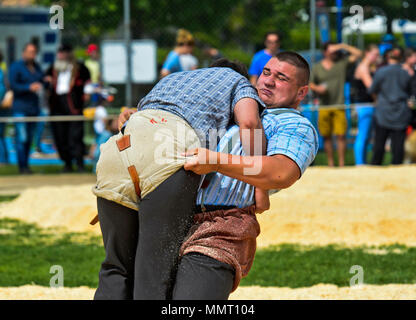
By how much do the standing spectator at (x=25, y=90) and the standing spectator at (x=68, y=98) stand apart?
0.90 feet

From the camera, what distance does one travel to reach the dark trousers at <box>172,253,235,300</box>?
3.15 metres

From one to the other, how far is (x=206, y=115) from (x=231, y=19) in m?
26.0

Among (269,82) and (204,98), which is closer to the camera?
(204,98)

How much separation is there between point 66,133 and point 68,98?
2.16 feet

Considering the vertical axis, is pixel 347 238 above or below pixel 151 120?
below

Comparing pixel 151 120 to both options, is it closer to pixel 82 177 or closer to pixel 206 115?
pixel 206 115

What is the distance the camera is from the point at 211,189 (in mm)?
3312

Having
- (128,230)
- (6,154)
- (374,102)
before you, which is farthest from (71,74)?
(128,230)

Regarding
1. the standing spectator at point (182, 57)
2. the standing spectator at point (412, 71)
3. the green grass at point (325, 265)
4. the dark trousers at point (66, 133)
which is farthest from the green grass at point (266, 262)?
the standing spectator at point (412, 71)

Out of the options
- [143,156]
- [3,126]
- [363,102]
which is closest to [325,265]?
[143,156]

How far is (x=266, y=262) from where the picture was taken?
687cm

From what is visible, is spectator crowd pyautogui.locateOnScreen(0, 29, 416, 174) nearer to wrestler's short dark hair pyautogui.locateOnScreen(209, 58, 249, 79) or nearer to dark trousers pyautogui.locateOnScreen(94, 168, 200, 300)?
wrestler's short dark hair pyautogui.locateOnScreen(209, 58, 249, 79)

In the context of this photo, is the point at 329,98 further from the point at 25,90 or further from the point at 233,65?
the point at 233,65

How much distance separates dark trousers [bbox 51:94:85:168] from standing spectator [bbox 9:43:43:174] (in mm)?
345
